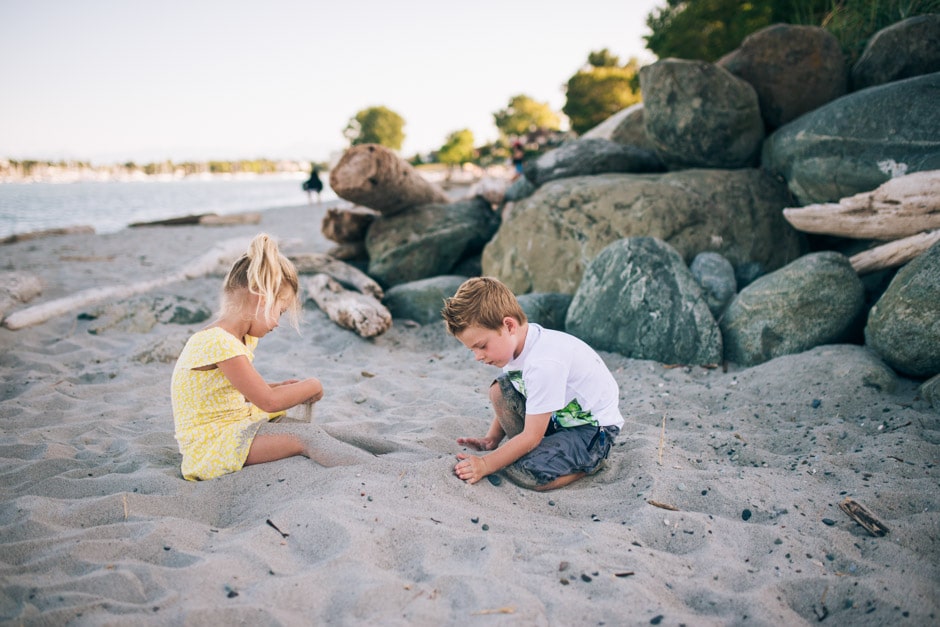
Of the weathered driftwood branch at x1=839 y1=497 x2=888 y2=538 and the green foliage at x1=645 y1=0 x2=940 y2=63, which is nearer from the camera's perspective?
the weathered driftwood branch at x1=839 y1=497 x2=888 y2=538

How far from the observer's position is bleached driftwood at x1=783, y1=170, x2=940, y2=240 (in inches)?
188

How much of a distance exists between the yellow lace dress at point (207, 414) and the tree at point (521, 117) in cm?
5691

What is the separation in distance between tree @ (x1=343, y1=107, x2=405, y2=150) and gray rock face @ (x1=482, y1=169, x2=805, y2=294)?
249ft

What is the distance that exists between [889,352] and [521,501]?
3.05m

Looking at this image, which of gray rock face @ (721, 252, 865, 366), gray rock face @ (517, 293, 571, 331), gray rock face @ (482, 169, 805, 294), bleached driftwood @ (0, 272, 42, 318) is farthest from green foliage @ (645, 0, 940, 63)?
bleached driftwood @ (0, 272, 42, 318)

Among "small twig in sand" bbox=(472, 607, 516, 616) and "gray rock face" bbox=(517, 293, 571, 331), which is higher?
"gray rock face" bbox=(517, 293, 571, 331)

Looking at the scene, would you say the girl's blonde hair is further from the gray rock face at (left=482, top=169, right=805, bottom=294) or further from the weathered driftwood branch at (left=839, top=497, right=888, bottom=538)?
the gray rock face at (left=482, top=169, right=805, bottom=294)

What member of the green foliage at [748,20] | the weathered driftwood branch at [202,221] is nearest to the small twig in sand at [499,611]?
the green foliage at [748,20]

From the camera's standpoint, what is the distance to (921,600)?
2.07 m

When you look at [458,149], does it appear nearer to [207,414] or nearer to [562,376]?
[207,414]

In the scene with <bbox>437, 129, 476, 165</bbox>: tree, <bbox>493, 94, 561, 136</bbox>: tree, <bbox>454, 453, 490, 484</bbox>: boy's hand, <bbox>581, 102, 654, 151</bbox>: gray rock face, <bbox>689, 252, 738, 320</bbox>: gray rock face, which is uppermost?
<bbox>493, 94, 561, 136</bbox>: tree

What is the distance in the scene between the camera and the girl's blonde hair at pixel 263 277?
2953mm

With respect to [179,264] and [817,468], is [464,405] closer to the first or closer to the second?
[817,468]

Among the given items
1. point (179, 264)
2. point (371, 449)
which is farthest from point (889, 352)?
point (179, 264)
